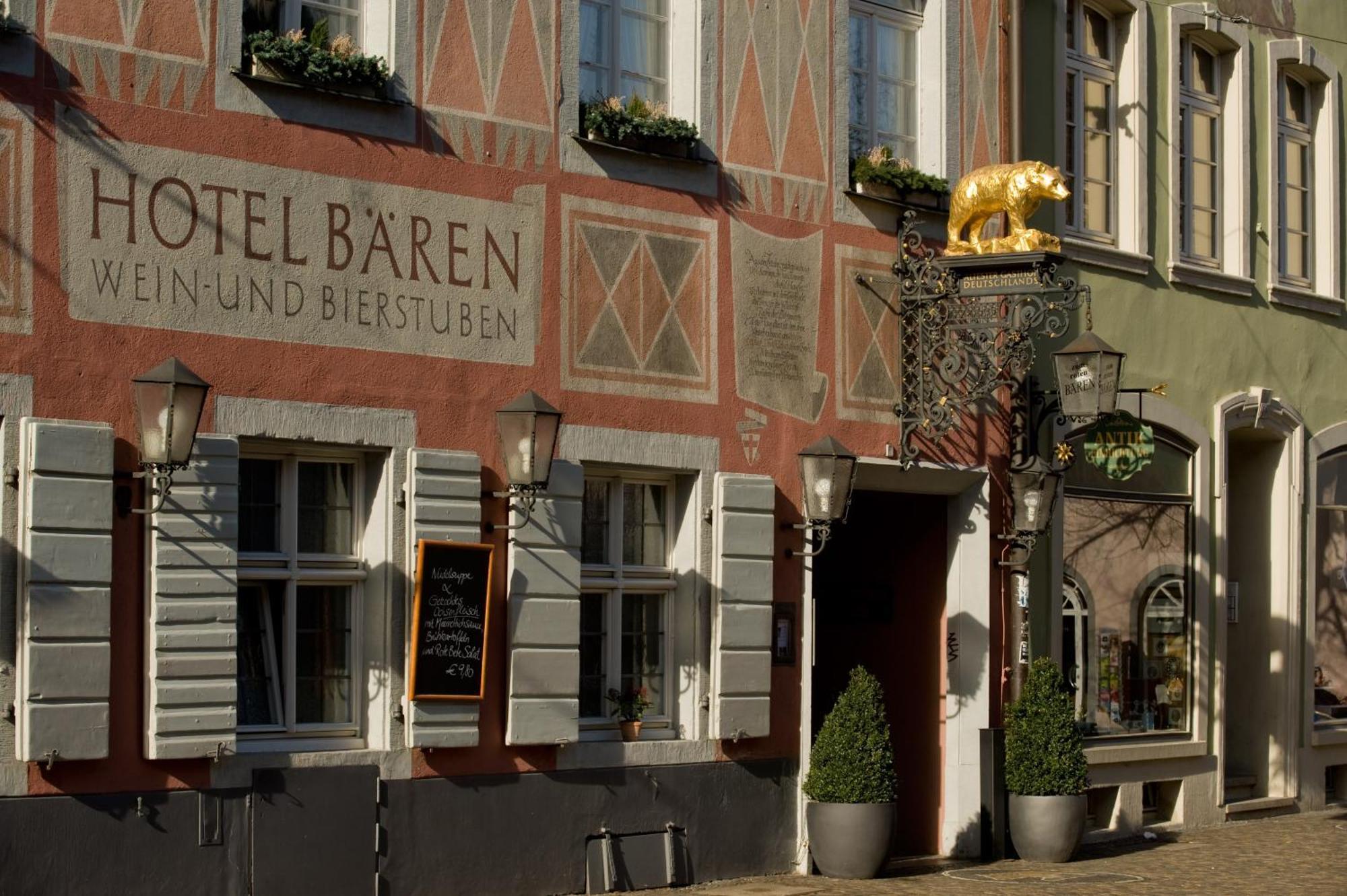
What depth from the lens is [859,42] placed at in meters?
14.8

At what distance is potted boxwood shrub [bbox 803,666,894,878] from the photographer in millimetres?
13406

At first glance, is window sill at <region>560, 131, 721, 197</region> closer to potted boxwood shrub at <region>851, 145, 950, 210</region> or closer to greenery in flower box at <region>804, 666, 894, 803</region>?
potted boxwood shrub at <region>851, 145, 950, 210</region>

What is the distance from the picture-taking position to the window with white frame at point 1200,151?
1784 centimetres

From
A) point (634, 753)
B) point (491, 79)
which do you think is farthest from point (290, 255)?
point (634, 753)

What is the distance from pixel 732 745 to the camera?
13.4 m

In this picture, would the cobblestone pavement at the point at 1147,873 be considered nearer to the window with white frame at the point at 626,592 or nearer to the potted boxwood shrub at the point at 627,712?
the potted boxwood shrub at the point at 627,712

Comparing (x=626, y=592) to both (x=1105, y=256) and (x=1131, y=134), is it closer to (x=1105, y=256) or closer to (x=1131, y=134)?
(x=1105, y=256)

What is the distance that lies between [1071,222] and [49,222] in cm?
842

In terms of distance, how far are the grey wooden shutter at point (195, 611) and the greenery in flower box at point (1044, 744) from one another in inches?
233

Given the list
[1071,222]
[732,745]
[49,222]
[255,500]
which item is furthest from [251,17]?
[1071,222]

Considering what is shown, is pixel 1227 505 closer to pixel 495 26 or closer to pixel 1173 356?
pixel 1173 356

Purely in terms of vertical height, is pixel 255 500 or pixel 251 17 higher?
pixel 251 17

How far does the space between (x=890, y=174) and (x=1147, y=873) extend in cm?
481

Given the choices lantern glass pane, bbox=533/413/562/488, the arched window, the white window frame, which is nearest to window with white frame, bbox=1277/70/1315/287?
the white window frame
